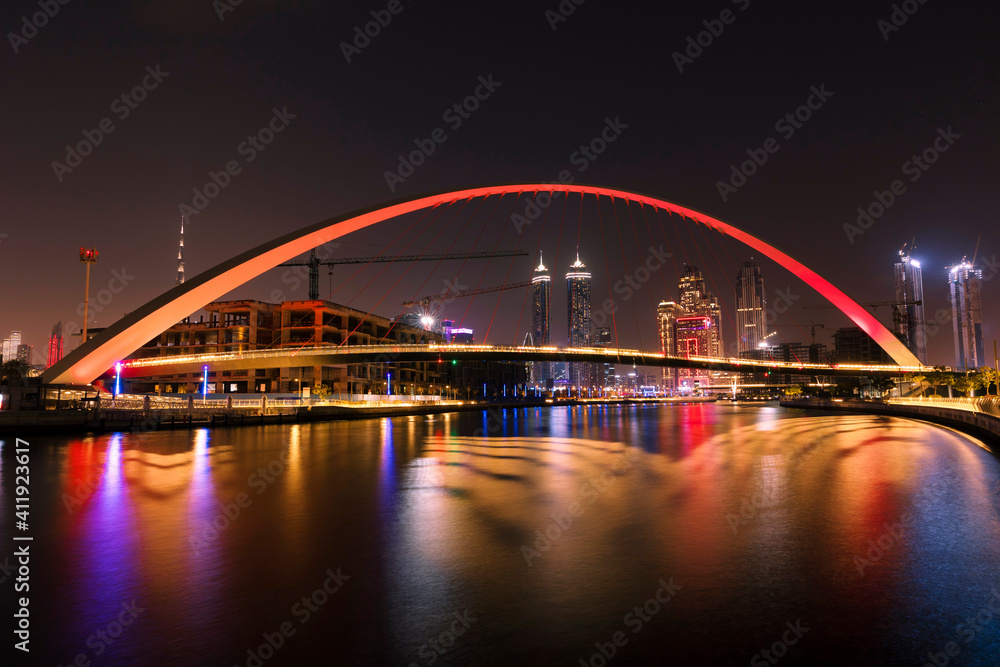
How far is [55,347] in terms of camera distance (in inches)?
3041

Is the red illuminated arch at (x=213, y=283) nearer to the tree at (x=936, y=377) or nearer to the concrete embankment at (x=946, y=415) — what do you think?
the concrete embankment at (x=946, y=415)

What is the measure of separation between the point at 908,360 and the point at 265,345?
267 ft

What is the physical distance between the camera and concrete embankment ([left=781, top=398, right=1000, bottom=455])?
24797mm

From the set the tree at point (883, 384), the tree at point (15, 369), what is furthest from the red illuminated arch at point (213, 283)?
the tree at point (883, 384)

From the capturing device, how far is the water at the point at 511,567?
17.7 feet

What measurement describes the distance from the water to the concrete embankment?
10374mm

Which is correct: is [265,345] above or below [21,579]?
above

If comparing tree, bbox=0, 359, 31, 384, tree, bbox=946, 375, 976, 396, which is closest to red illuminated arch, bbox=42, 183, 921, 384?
tree, bbox=946, 375, 976, 396

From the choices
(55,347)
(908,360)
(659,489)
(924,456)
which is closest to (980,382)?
(908,360)

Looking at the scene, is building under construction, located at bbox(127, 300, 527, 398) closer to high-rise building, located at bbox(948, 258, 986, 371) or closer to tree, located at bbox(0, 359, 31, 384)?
tree, located at bbox(0, 359, 31, 384)

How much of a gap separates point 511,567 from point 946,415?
141 ft

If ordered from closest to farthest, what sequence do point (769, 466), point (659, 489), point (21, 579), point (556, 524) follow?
1. point (21, 579)
2. point (556, 524)
3. point (659, 489)
4. point (769, 466)

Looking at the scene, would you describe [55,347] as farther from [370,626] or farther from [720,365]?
[370,626]

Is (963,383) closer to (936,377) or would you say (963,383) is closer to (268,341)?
(936,377)
